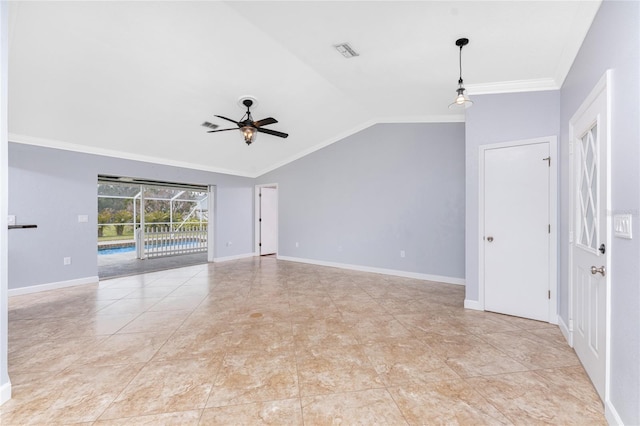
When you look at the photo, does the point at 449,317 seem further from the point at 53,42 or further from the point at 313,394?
the point at 53,42

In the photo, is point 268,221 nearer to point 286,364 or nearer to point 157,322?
point 157,322

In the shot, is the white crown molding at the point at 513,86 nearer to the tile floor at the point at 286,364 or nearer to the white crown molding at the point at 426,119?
the white crown molding at the point at 426,119


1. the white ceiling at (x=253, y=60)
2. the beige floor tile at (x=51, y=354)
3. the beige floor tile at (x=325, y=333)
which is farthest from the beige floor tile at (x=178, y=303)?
the white ceiling at (x=253, y=60)

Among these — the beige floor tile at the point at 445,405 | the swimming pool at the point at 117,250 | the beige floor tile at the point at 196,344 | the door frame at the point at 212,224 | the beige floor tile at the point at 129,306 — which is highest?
the door frame at the point at 212,224

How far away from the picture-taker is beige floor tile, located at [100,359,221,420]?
69.5 inches

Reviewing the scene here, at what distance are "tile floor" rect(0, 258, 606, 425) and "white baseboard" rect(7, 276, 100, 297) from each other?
0.65 ft

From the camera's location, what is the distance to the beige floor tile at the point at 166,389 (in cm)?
176

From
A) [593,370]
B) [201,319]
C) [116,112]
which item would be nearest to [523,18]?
[593,370]

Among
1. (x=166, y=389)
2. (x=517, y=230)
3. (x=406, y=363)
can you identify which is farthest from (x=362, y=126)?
(x=166, y=389)

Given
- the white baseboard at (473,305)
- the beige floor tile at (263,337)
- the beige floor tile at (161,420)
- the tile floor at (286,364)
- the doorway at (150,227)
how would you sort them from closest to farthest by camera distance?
the beige floor tile at (161,420) → the tile floor at (286,364) → the beige floor tile at (263,337) → the white baseboard at (473,305) → the doorway at (150,227)

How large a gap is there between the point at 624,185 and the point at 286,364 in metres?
2.49

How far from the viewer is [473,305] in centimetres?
358

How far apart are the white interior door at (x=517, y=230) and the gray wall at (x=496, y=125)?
12 centimetres

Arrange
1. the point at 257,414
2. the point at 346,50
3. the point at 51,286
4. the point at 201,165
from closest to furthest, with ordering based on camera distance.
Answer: the point at 257,414 < the point at 346,50 < the point at 51,286 < the point at 201,165
